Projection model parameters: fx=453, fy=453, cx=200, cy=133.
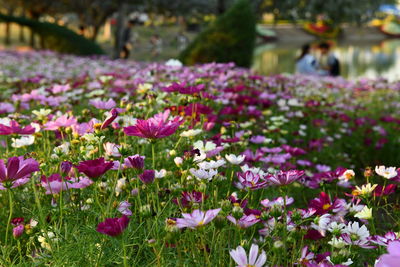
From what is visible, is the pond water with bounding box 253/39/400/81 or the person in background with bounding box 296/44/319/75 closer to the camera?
the person in background with bounding box 296/44/319/75

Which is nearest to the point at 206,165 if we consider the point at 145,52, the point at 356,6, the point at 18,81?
the point at 18,81

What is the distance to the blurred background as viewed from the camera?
1650cm

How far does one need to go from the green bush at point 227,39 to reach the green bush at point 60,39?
734cm

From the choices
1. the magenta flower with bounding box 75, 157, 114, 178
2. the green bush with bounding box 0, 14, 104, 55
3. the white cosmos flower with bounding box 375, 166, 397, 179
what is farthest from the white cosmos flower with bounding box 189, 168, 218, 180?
the green bush with bounding box 0, 14, 104, 55

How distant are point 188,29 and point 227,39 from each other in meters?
33.1

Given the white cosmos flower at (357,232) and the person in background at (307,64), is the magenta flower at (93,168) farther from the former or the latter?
the person in background at (307,64)

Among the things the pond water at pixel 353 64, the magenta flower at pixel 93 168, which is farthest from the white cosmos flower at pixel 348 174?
the pond water at pixel 353 64

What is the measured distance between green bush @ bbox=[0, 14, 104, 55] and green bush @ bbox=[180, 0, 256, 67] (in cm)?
734

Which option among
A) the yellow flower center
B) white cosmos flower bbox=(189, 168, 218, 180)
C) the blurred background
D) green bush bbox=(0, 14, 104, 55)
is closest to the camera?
white cosmos flower bbox=(189, 168, 218, 180)

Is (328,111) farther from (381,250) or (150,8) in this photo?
(150,8)

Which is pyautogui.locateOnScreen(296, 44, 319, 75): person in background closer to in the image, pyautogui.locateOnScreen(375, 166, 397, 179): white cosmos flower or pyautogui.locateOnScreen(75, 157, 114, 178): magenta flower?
pyautogui.locateOnScreen(375, 166, 397, 179): white cosmos flower

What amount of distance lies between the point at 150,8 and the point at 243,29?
8.55 metres

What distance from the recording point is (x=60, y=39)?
53.7 feet

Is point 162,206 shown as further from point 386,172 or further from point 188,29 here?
point 188,29
